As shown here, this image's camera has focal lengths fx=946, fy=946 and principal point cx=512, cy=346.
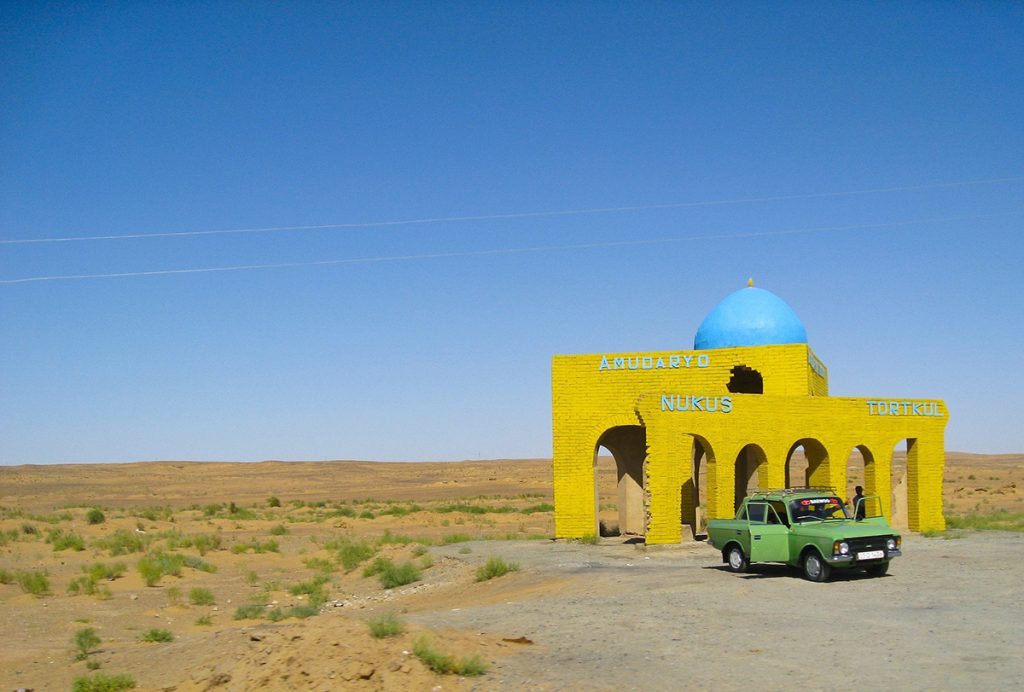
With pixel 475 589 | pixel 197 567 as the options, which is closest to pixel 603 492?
pixel 197 567

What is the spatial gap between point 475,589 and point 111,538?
24.3 m

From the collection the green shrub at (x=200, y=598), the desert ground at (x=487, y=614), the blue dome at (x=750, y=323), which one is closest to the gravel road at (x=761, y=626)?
the desert ground at (x=487, y=614)

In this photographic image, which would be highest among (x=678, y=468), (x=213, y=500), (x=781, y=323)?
(x=781, y=323)

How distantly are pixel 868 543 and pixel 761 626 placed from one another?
16.4 ft

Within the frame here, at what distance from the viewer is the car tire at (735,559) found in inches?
790

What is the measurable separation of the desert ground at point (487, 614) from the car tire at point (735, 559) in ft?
1.87

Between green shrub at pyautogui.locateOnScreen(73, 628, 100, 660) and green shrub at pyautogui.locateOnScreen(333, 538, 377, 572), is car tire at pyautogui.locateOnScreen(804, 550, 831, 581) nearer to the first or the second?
green shrub at pyautogui.locateOnScreen(73, 628, 100, 660)


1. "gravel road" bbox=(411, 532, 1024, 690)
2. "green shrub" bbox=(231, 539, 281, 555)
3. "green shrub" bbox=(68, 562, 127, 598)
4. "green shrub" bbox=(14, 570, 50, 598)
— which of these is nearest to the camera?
"gravel road" bbox=(411, 532, 1024, 690)

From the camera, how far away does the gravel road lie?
37.2 ft

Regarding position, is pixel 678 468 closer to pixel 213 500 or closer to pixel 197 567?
pixel 197 567

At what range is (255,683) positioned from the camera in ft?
37.6

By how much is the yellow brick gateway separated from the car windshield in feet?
23.1

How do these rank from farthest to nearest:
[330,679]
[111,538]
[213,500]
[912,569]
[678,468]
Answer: [213,500] → [111,538] → [678,468] → [912,569] → [330,679]

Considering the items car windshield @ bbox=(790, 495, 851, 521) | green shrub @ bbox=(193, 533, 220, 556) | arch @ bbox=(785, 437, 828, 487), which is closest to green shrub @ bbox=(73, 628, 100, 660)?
car windshield @ bbox=(790, 495, 851, 521)
